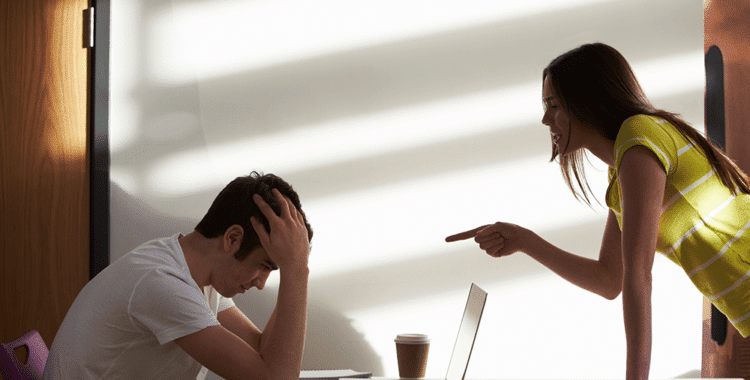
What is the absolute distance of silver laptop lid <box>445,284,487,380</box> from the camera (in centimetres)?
147

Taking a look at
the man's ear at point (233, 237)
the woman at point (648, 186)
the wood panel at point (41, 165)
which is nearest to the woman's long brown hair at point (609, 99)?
the woman at point (648, 186)

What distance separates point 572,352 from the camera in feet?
6.75

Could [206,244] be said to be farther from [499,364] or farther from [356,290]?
[499,364]

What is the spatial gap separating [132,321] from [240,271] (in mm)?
248

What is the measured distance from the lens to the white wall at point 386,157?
201 cm

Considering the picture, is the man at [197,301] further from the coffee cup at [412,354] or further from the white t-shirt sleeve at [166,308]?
the coffee cup at [412,354]

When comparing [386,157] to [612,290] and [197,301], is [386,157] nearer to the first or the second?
[612,290]

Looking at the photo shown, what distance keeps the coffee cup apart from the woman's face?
30.2 inches

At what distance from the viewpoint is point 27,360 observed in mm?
1331

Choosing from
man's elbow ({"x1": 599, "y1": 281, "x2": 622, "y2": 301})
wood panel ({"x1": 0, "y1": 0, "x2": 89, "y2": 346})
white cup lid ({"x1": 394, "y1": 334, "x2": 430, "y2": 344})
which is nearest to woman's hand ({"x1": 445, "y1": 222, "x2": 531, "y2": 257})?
man's elbow ({"x1": 599, "y1": 281, "x2": 622, "y2": 301})

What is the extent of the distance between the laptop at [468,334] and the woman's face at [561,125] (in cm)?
42

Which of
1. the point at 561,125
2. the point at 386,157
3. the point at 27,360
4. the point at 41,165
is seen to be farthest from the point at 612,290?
the point at 41,165

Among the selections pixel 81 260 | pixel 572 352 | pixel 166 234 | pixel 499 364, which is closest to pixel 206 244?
pixel 166 234

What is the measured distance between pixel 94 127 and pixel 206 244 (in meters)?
0.94
